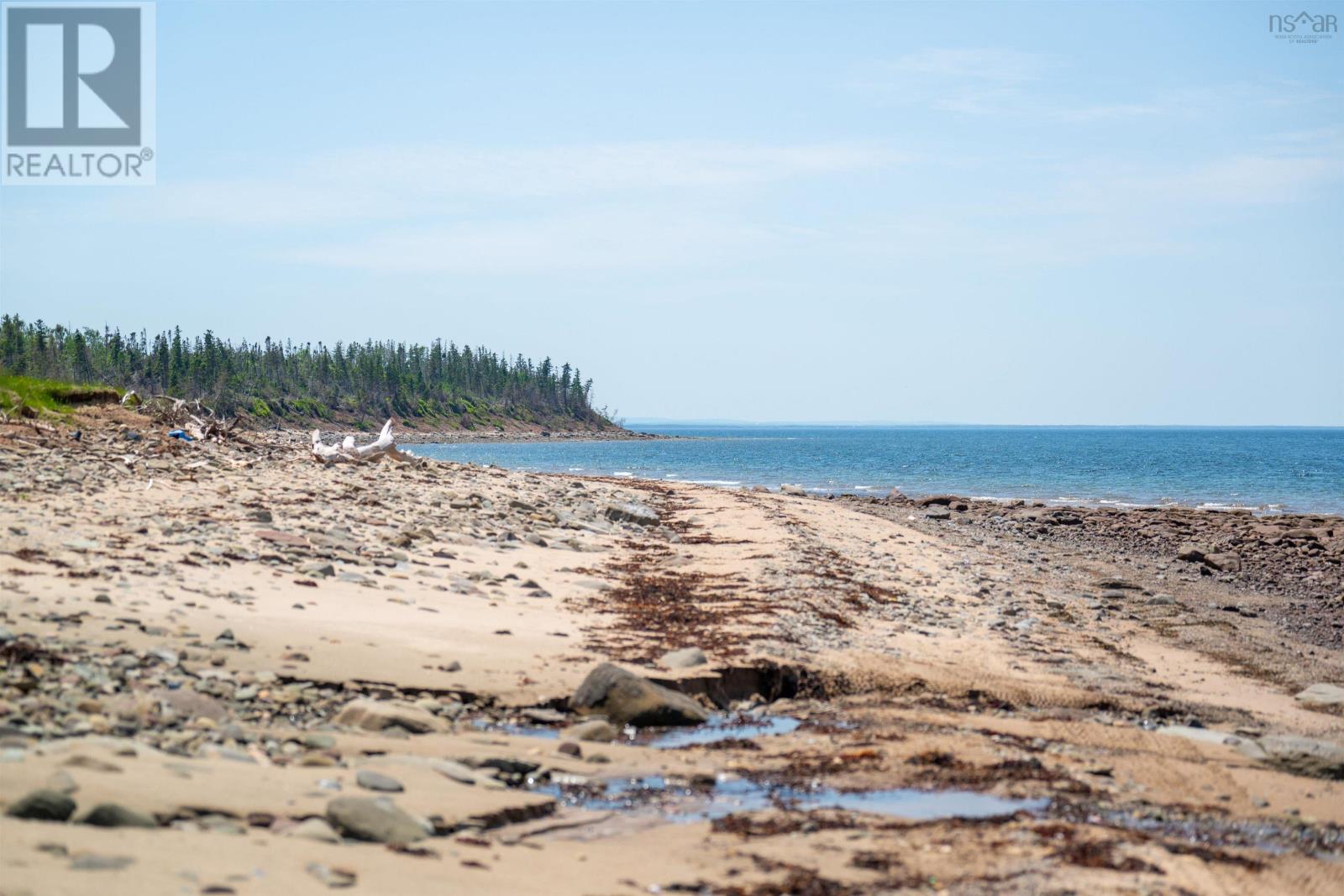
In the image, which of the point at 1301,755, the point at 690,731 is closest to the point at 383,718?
the point at 690,731

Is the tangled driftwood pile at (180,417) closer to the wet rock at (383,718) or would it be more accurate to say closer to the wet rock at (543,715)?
the wet rock at (543,715)

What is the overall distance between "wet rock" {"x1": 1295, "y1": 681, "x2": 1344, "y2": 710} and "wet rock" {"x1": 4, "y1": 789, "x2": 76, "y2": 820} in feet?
36.0

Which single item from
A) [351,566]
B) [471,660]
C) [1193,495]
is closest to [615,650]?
[471,660]

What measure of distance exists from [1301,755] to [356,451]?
23.5 m

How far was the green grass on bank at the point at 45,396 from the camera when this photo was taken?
2142 cm

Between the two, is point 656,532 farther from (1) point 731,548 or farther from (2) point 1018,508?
(2) point 1018,508

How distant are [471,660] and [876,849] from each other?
184 inches

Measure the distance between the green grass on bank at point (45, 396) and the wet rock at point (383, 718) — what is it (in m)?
17.3

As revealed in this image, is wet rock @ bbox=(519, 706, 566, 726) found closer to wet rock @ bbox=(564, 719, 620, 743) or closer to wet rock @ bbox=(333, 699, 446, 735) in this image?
wet rock @ bbox=(564, 719, 620, 743)

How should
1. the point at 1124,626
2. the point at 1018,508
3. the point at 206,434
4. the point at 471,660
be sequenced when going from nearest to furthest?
the point at 471,660, the point at 1124,626, the point at 206,434, the point at 1018,508

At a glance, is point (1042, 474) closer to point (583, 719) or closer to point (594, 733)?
point (583, 719)

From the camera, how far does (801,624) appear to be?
1216 centimetres

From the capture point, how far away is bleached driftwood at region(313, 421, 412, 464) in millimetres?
25538

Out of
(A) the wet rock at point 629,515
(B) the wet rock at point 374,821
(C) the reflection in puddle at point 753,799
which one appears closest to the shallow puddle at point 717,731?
(C) the reflection in puddle at point 753,799
